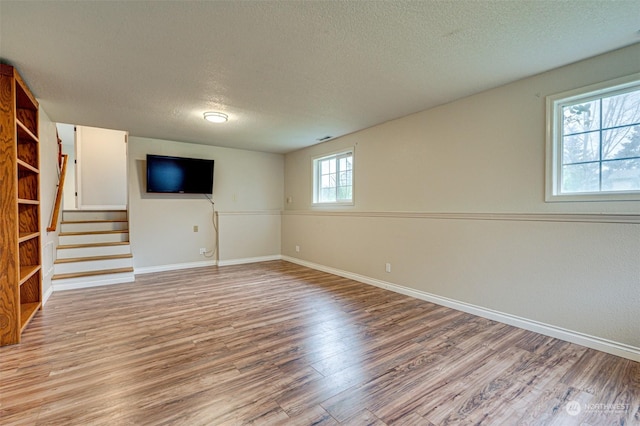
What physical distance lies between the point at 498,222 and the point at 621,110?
124 cm

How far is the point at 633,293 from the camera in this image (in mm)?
2143

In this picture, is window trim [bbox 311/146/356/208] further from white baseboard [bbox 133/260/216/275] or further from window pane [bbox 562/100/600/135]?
window pane [bbox 562/100/600/135]

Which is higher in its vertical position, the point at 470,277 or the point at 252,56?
the point at 252,56

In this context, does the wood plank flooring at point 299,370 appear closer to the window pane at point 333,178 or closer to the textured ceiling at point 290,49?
the window pane at point 333,178

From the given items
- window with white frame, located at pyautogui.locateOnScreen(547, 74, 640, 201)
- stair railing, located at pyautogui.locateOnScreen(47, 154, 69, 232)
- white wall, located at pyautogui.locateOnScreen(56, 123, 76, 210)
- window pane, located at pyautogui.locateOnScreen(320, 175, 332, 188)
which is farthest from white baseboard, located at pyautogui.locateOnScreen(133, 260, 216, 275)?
window with white frame, located at pyautogui.locateOnScreen(547, 74, 640, 201)

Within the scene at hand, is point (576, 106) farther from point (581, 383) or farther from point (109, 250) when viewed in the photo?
point (109, 250)

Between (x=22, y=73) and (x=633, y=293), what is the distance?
5319 mm

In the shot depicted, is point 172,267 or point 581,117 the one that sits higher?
point 581,117

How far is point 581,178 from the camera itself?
8.02 feet

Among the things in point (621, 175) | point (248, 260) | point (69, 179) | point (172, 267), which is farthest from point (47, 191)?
point (621, 175)

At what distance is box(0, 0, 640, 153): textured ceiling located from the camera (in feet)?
5.83

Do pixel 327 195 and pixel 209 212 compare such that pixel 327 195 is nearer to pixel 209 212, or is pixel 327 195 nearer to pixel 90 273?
pixel 209 212

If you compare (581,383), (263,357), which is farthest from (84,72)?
(581,383)

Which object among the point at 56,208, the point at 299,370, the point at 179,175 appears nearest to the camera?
the point at 299,370
